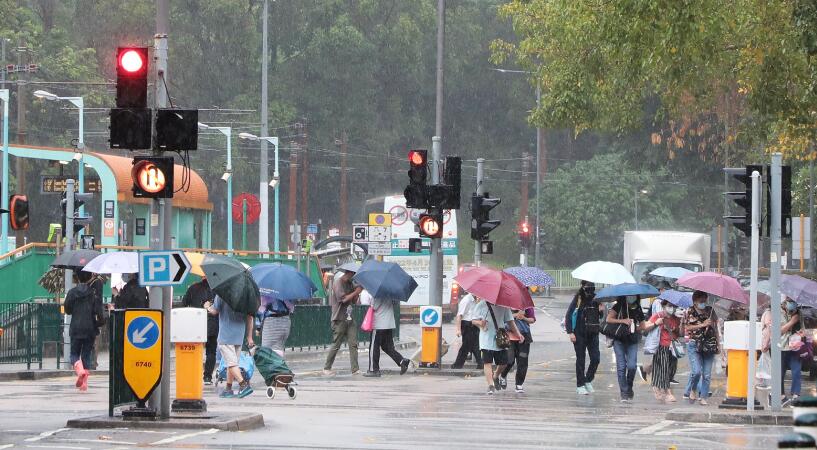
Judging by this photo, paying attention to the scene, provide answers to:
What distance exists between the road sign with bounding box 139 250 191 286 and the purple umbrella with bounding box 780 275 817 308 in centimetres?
987

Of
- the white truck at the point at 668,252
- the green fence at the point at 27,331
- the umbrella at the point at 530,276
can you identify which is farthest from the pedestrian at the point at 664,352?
the white truck at the point at 668,252

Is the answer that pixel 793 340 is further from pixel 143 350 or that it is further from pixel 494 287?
pixel 143 350

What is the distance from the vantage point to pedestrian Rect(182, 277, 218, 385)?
22516mm

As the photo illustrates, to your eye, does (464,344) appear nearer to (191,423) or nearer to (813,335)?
(813,335)

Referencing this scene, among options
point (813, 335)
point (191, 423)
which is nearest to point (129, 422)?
point (191, 423)

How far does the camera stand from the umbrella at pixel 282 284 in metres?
20.8

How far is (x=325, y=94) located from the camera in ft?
293

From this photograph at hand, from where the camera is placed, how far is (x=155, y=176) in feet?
50.1

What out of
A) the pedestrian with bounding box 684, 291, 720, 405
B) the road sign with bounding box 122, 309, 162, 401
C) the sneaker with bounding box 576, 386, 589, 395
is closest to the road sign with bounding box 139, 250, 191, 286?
the road sign with bounding box 122, 309, 162, 401

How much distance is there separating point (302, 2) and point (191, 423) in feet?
239

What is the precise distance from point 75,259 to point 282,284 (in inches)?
268

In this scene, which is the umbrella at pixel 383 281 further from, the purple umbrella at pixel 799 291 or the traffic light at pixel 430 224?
the purple umbrella at pixel 799 291

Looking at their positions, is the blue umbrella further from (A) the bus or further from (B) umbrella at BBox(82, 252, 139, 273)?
(A) the bus

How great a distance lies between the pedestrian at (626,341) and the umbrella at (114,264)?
8217 mm
